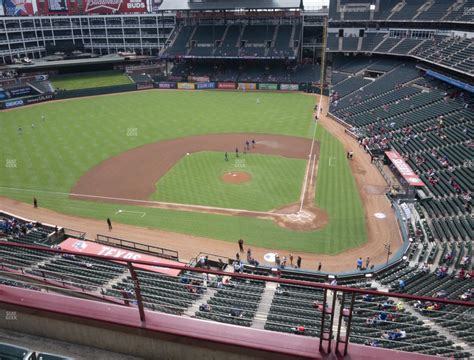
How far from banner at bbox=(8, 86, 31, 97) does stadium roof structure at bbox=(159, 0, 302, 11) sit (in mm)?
33598

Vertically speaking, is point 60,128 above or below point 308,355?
below

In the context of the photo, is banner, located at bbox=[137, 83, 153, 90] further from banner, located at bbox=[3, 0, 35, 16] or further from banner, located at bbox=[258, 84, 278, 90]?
banner, located at bbox=[3, 0, 35, 16]

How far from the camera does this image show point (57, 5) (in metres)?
101

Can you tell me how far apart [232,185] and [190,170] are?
6229 mm

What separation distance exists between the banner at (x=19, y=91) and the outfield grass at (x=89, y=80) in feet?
21.9

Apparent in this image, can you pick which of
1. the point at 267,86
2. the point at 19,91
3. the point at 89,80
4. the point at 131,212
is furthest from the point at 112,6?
the point at 131,212

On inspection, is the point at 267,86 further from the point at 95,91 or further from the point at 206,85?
the point at 95,91

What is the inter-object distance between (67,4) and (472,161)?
104 m

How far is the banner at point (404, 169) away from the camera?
33875 millimetres

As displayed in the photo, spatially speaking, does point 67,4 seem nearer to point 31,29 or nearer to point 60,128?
point 31,29

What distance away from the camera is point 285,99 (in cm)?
7350

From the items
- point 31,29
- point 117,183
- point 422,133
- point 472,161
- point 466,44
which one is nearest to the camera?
point 472,161

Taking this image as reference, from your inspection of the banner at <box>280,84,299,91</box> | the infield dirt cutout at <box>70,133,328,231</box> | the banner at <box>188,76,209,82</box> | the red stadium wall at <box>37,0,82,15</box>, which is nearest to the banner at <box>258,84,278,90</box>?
the banner at <box>280,84,299,91</box>

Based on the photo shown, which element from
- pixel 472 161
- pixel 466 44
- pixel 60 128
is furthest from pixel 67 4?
pixel 472 161
